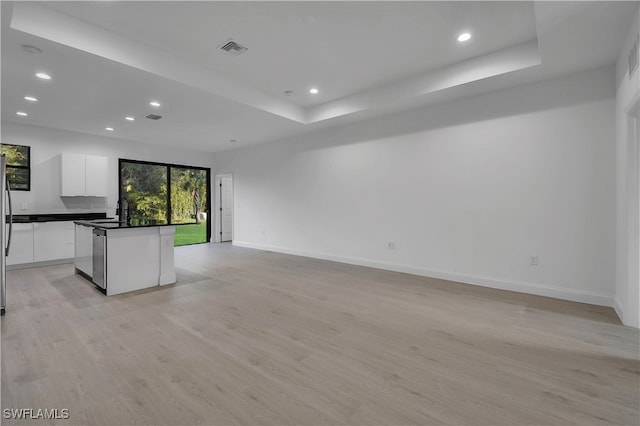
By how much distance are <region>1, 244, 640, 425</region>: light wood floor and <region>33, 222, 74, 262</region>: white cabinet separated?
1856 millimetres

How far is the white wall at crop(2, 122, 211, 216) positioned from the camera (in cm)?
557

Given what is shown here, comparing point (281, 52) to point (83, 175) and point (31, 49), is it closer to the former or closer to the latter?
point (31, 49)

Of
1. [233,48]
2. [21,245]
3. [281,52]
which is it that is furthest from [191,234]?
[281,52]

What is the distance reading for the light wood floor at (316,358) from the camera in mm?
1666

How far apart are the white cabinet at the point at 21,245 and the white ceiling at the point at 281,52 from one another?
1.98m

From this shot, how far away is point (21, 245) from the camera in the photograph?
199 inches

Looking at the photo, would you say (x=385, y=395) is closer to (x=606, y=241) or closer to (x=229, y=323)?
(x=229, y=323)

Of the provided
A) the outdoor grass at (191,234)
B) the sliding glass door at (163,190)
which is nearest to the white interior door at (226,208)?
the sliding glass door at (163,190)

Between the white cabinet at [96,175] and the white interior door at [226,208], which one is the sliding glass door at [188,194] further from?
the white cabinet at [96,175]

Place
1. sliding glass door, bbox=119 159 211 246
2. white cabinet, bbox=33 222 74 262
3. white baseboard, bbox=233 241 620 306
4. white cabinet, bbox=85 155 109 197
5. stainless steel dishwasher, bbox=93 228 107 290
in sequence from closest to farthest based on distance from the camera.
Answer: white baseboard, bbox=233 241 620 306 < stainless steel dishwasher, bbox=93 228 107 290 < white cabinet, bbox=33 222 74 262 < white cabinet, bbox=85 155 109 197 < sliding glass door, bbox=119 159 211 246

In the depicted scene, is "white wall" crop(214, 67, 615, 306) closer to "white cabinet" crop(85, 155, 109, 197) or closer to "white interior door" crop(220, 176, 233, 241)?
"white interior door" crop(220, 176, 233, 241)

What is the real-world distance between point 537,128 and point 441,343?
3137 mm

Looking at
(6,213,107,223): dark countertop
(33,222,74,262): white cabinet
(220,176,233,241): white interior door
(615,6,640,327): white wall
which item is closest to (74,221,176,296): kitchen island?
(33,222,74,262): white cabinet

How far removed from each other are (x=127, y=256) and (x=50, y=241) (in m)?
2.88
